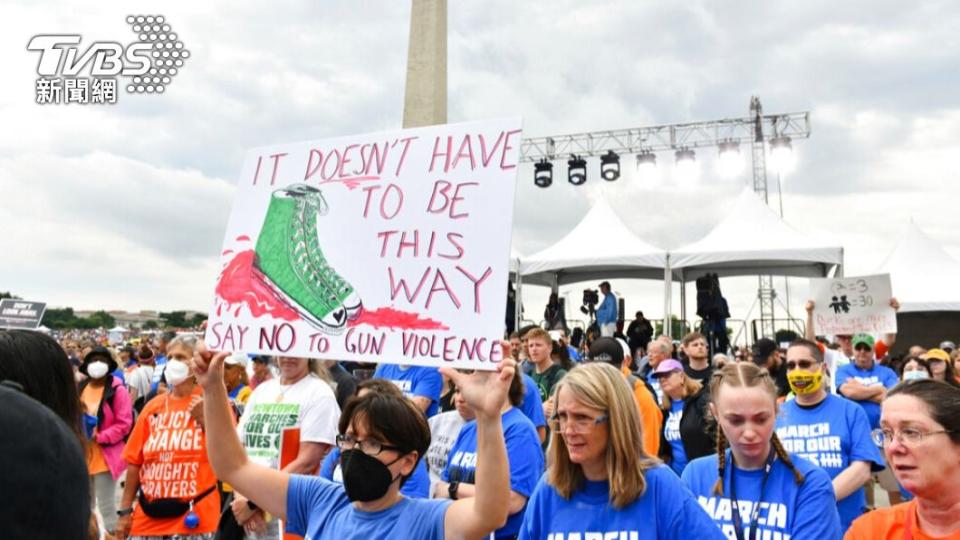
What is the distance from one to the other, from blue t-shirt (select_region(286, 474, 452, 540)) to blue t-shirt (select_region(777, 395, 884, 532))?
7.56 ft

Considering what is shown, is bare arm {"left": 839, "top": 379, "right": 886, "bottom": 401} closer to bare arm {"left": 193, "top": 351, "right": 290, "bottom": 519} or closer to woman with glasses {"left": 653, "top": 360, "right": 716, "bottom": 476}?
woman with glasses {"left": 653, "top": 360, "right": 716, "bottom": 476}

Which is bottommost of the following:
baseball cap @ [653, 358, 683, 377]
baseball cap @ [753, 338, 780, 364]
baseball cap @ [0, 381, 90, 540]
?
baseball cap @ [0, 381, 90, 540]

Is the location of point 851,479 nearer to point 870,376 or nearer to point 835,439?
point 835,439

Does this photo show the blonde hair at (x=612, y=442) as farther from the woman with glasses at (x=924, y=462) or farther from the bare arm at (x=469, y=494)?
the bare arm at (x=469, y=494)

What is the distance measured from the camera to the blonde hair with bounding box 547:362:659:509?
2.19m

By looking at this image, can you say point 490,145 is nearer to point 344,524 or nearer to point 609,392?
point 609,392

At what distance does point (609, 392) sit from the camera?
229 centimetres

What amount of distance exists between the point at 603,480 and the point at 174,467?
263 cm

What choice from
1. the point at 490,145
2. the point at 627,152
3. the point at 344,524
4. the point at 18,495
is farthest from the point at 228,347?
the point at 627,152

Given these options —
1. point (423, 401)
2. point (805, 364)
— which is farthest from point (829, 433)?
point (423, 401)

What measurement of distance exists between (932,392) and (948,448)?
15 cm

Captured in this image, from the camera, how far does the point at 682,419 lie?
4.91m

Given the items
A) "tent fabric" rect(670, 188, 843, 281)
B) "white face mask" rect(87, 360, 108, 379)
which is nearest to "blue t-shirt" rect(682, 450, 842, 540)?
"white face mask" rect(87, 360, 108, 379)

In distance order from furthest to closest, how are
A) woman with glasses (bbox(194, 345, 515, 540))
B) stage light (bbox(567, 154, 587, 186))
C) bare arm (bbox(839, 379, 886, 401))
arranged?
stage light (bbox(567, 154, 587, 186))
bare arm (bbox(839, 379, 886, 401))
woman with glasses (bbox(194, 345, 515, 540))
